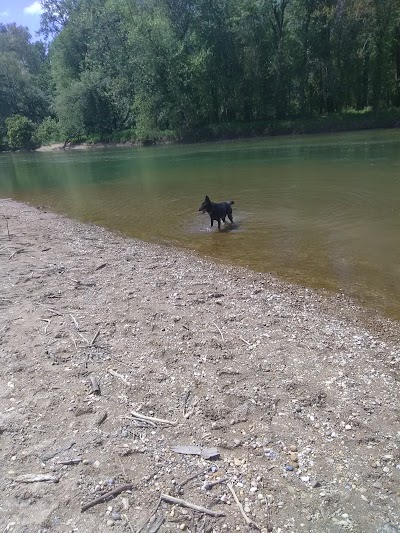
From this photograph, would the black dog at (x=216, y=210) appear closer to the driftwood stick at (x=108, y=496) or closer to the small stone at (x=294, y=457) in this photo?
the small stone at (x=294, y=457)

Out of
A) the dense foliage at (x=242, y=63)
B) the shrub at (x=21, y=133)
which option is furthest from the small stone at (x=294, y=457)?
the shrub at (x=21, y=133)

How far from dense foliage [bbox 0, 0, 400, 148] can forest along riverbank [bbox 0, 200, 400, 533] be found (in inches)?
2029

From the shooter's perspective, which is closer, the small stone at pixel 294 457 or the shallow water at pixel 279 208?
the small stone at pixel 294 457

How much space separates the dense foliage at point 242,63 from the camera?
54062 mm

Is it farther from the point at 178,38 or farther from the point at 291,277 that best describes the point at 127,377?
the point at 178,38

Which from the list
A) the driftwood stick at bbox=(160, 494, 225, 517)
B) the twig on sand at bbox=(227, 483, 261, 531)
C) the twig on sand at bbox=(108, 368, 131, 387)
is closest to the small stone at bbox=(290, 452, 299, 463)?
the twig on sand at bbox=(227, 483, 261, 531)

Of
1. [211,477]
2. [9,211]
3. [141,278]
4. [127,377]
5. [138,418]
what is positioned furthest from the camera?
[9,211]

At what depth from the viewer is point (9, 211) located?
1969 cm

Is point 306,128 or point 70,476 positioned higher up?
point 306,128

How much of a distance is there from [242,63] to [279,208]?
169 feet

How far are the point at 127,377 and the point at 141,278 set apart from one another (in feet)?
13.8

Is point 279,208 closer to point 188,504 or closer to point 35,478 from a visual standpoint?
point 188,504

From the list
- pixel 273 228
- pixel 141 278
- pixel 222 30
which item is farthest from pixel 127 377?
pixel 222 30

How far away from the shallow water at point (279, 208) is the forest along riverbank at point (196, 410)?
2060mm
